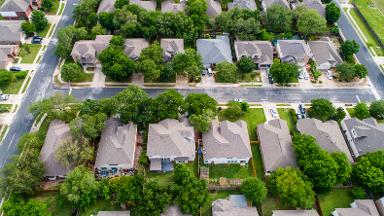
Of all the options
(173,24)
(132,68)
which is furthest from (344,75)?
(132,68)

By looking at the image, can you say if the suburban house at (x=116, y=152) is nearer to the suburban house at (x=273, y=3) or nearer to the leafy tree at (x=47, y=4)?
the leafy tree at (x=47, y=4)

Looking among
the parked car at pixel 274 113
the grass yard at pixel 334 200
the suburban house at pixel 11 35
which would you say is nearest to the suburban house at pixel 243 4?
the parked car at pixel 274 113

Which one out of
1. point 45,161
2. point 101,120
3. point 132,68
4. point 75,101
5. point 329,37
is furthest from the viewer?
point 329,37

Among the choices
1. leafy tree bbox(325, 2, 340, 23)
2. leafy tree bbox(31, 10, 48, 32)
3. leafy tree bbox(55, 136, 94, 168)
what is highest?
leafy tree bbox(325, 2, 340, 23)

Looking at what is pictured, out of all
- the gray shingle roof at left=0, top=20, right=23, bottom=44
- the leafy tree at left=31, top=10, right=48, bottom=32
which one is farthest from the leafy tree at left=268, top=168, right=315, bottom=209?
A: the gray shingle roof at left=0, top=20, right=23, bottom=44

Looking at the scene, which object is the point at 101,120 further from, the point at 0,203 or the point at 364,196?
the point at 364,196

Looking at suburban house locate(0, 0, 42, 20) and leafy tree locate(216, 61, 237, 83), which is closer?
leafy tree locate(216, 61, 237, 83)

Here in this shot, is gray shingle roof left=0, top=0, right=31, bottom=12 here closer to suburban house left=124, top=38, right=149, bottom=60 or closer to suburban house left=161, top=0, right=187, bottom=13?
suburban house left=124, top=38, right=149, bottom=60
